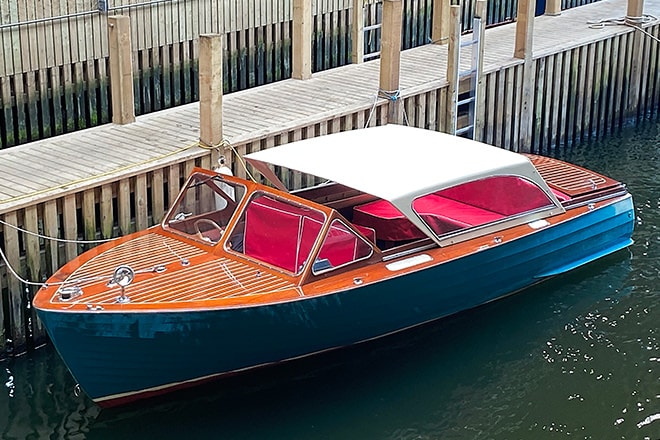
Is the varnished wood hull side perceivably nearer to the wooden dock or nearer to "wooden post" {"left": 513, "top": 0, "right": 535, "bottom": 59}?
the wooden dock

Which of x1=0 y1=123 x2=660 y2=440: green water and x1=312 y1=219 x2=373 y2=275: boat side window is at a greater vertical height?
x1=312 y1=219 x2=373 y2=275: boat side window

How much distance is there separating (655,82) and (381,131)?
30.1 ft

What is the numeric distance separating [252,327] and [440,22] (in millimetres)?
9055

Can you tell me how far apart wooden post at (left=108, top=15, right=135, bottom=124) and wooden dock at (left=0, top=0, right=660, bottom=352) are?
198 millimetres

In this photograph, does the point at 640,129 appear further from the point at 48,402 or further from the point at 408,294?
the point at 48,402

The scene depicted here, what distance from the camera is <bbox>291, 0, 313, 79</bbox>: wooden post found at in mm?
16047

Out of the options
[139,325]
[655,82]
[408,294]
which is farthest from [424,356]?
[655,82]

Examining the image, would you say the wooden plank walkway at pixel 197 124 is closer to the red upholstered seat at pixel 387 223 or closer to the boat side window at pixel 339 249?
the red upholstered seat at pixel 387 223

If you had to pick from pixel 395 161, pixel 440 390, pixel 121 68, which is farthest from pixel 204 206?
pixel 440 390

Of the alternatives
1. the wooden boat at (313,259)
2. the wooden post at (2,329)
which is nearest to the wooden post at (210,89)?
the wooden boat at (313,259)

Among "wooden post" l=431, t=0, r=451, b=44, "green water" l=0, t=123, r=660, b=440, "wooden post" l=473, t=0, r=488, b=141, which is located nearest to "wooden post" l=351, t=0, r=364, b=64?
"wooden post" l=431, t=0, r=451, b=44

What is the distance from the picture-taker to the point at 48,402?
11477mm

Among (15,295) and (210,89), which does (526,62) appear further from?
(15,295)

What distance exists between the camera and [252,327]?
10.9 metres
